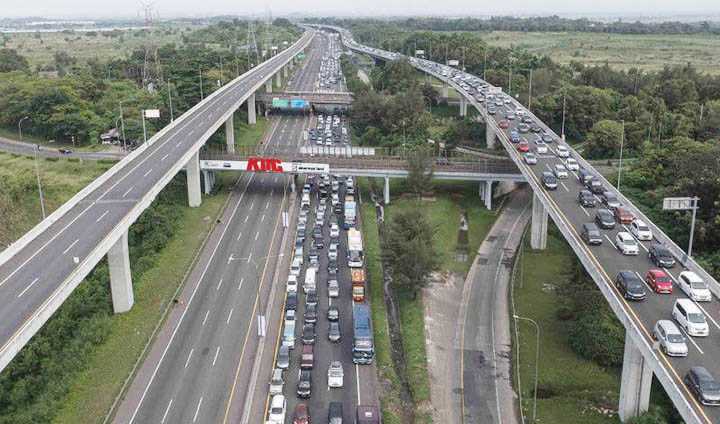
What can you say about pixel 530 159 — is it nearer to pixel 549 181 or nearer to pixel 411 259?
pixel 549 181

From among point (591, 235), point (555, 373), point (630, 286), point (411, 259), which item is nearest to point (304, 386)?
point (411, 259)

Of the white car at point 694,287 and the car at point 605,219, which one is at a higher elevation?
the car at point 605,219

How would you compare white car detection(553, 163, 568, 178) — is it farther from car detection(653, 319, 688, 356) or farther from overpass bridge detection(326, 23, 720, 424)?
car detection(653, 319, 688, 356)

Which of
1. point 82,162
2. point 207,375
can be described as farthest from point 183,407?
point 82,162

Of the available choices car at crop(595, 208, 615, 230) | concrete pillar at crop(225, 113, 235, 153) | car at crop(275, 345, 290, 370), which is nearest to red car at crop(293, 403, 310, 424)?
car at crop(275, 345, 290, 370)

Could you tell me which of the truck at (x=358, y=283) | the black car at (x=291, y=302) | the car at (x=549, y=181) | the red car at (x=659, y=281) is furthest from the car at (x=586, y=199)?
the black car at (x=291, y=302)

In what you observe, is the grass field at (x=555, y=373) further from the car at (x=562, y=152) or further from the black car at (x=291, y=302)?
the car at (x=562, y=152)
